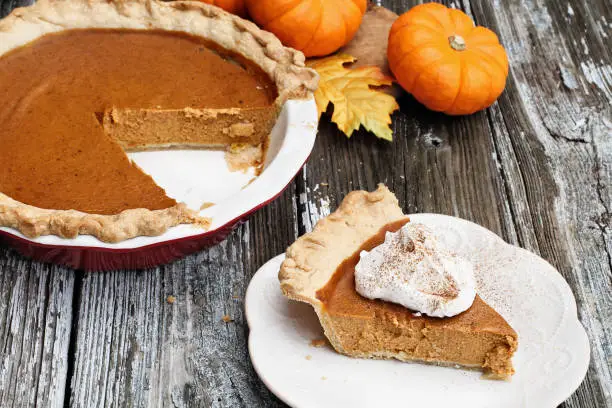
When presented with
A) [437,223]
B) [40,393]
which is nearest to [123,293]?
[40,393]

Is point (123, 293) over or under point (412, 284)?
under

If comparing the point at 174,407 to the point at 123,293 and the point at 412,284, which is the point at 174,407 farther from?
the point at 412,284

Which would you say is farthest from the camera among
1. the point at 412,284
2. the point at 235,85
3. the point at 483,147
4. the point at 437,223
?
the point at 483,147

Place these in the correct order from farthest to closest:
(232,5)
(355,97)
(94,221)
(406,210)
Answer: (232,5) → (355,97) → (406,210) → (94,221)

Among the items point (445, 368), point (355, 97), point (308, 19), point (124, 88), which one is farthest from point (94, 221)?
point (308, 19)

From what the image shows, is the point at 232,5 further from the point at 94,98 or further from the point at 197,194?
the point at 197,194

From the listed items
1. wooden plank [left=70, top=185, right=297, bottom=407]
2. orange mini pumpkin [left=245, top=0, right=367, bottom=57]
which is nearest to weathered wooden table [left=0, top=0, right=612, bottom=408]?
wooden plank [left=70, top=185, right=297, bottom=407]
